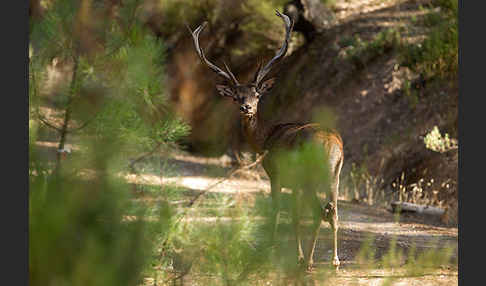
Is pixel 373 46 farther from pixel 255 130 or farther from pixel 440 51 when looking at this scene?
pixel 255 130

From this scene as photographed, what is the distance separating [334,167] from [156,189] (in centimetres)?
340

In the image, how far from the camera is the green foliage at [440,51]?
39.3ft

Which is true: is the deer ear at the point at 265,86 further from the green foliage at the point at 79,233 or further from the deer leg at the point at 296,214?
the green foliage at the point at 79,233

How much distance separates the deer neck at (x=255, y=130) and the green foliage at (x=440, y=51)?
697cm

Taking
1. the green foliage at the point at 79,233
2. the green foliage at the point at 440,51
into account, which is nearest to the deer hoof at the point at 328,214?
the green foliage at the point at 79,233

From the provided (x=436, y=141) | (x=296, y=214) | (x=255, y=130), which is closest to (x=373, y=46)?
(x=436, y=141)

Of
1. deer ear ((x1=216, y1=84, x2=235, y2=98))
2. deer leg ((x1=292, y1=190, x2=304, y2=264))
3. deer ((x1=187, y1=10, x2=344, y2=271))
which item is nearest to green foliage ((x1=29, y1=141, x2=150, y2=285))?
deer leg ((x1=292, y1=190, x2=304, y2=264))

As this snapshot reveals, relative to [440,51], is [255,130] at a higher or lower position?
lower

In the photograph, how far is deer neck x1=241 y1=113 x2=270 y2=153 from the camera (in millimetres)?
6160

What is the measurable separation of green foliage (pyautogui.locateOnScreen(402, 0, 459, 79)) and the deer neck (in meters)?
6.97

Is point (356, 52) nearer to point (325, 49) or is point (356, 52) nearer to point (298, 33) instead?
point (325, 49)

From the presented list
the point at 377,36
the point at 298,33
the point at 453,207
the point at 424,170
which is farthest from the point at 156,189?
the point at 298,33

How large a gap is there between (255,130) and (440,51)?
279 inches

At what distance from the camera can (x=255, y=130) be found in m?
6.18
